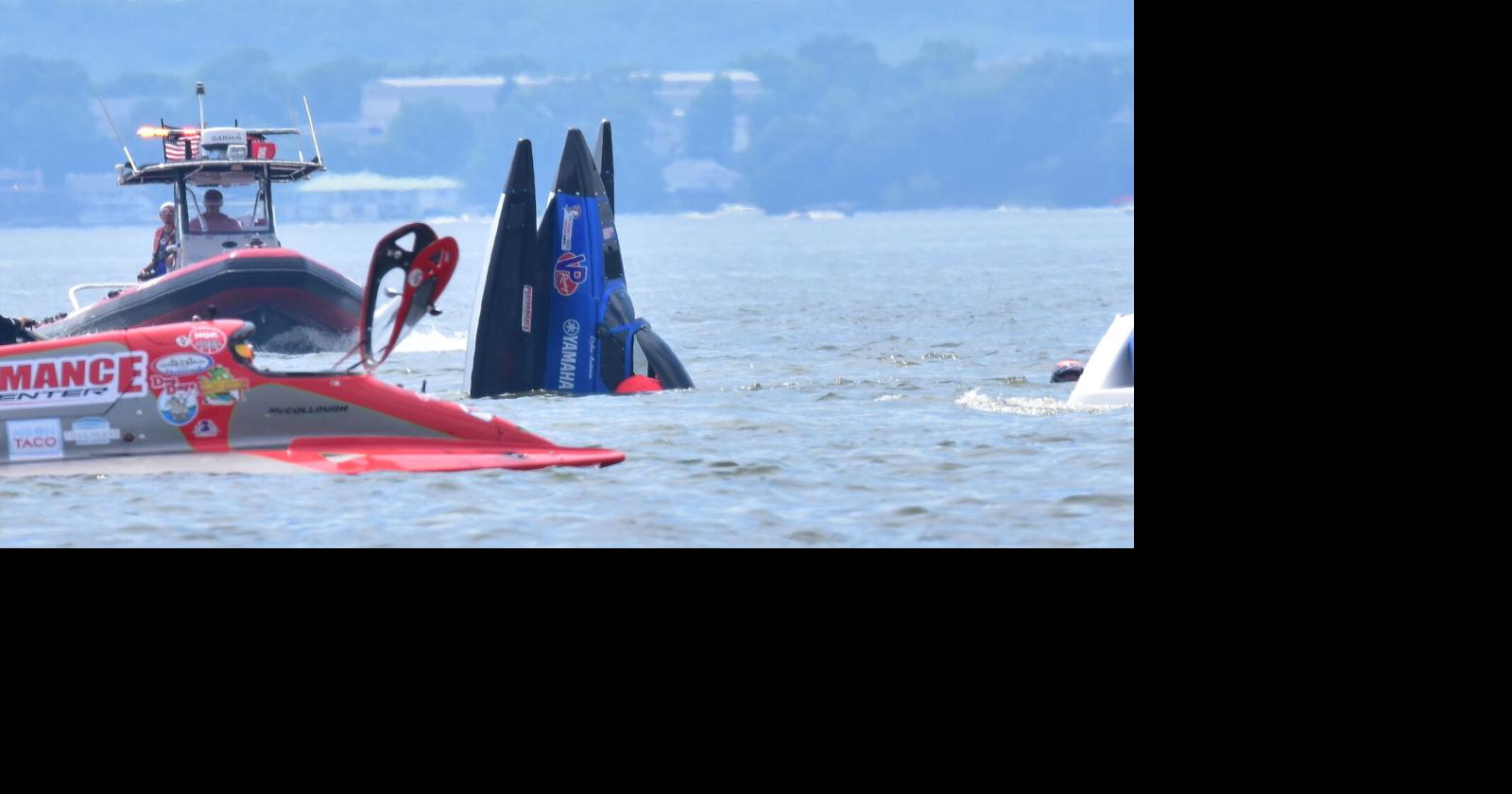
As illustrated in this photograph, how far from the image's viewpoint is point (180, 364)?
462 inches

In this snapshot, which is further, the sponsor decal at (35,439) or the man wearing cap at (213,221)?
the man wearing cap at (213,221)

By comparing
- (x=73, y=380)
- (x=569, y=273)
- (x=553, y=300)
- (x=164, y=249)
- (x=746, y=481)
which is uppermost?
(x=164, y=249)

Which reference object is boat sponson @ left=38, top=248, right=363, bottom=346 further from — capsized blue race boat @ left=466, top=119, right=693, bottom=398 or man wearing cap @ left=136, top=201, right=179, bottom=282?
capsized blue race boat @ left=466, top=119, right=693, bottom=398

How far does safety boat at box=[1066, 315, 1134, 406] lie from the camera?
607 inches

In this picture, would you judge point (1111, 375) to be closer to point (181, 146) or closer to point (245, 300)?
point (245, 300)

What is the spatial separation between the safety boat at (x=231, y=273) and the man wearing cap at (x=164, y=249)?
11cm

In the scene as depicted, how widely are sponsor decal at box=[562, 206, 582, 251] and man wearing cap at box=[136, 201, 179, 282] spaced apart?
11.9 m

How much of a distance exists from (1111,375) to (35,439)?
869cm

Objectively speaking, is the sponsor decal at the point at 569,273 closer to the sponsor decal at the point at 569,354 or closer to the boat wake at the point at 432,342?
the sponsor decal at the point at 569,354

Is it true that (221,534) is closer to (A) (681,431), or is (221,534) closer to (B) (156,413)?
(B) (156,413)

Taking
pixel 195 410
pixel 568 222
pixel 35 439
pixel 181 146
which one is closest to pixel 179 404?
pixel 195 410

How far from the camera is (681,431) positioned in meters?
14.2

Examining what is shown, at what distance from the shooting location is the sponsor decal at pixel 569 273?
1620cm

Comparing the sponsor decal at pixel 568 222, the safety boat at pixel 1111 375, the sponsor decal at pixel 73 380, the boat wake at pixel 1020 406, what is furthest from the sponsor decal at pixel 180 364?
the safety boat at pixel 1111 375
